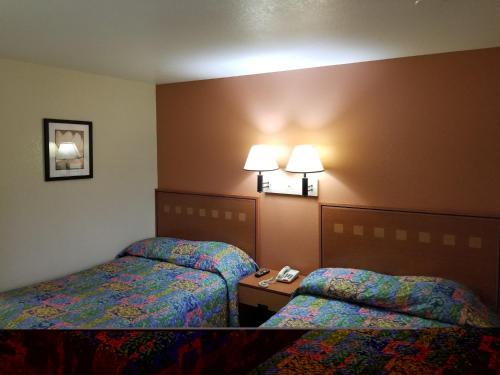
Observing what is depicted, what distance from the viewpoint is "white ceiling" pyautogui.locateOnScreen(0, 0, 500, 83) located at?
4.90 ft

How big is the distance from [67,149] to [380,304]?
2.22 m

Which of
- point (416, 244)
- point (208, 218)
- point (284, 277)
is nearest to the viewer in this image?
point (416, 244)

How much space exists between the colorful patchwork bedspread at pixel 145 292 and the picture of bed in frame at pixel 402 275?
1.60 ft

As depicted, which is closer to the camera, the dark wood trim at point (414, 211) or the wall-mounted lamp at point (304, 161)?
the dark wood trim at point (414, 211)

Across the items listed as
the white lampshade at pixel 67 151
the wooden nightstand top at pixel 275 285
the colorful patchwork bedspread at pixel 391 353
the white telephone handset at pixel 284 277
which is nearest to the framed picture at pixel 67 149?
the white lampshade at pixel 67 151

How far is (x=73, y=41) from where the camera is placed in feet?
6.57

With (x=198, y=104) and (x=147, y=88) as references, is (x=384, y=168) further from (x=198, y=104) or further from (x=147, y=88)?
(x=147, y=88)

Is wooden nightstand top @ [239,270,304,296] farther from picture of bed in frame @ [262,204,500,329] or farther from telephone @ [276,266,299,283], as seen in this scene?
picture of bed in frame @ [262,204,500,329]

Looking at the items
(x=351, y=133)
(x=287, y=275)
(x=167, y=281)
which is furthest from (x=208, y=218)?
(x=351, y=133)

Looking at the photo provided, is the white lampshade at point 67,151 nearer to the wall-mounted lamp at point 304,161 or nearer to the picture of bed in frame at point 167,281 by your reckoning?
the picture of bed in frame at point 167,281

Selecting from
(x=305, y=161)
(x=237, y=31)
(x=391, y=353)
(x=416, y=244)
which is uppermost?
(x=237, y=31)

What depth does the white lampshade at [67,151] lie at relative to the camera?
107 inches

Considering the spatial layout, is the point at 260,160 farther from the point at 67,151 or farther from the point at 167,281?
the point at 67,151

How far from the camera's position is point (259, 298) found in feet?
8.34
